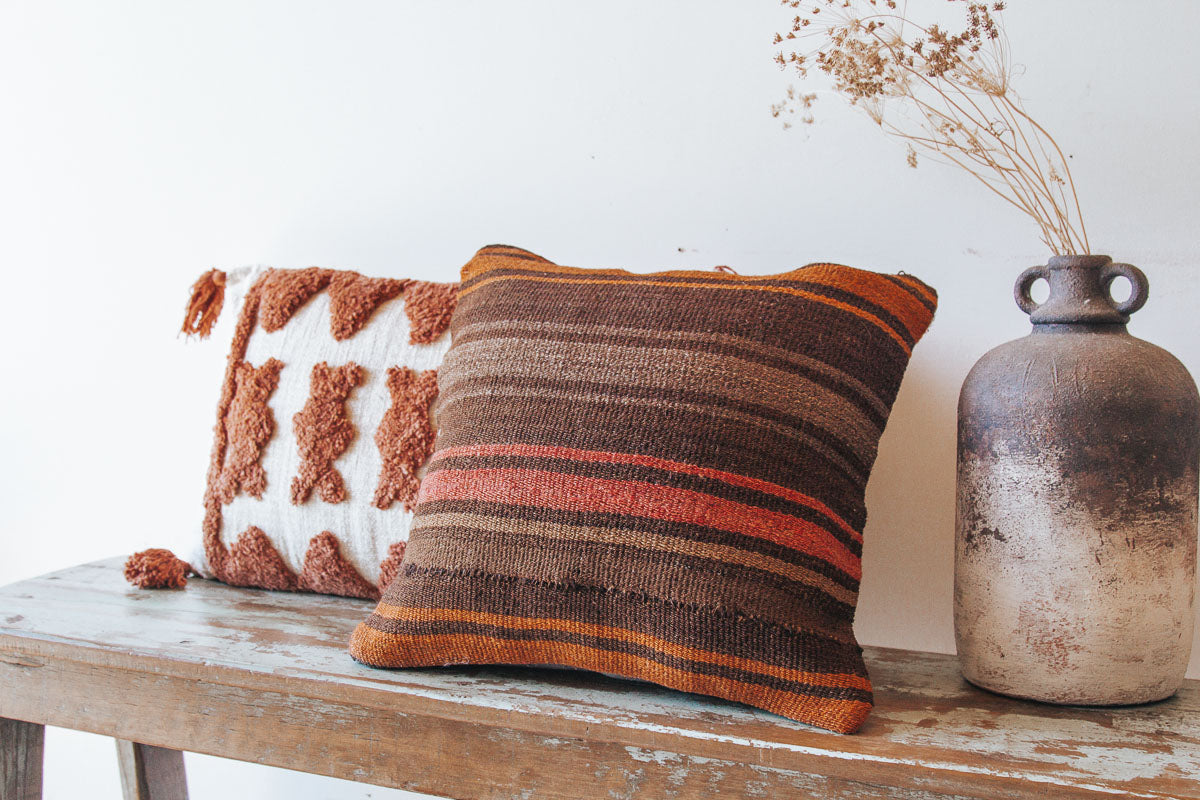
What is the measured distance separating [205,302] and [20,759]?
0.60 m

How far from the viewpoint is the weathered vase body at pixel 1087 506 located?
2.48ft

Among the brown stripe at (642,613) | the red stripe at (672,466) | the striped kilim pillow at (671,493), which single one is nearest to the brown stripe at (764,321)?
the striped kilim pillow at (671,493)

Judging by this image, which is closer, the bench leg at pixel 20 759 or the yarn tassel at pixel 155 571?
the bench leg at pixel 20 759

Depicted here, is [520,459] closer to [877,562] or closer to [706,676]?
[706,676]

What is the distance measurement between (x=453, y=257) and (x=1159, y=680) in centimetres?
98

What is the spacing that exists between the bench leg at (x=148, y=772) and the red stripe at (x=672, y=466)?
756mm

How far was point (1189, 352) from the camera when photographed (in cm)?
98

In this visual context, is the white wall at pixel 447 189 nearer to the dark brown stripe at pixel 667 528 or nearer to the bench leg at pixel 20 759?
the bench leg at pixel 20 759

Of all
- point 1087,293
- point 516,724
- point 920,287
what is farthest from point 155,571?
point 1087,293

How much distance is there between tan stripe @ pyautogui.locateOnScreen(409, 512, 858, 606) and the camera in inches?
28.7

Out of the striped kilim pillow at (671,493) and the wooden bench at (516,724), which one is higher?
the striped kilim pillow at (671,493)

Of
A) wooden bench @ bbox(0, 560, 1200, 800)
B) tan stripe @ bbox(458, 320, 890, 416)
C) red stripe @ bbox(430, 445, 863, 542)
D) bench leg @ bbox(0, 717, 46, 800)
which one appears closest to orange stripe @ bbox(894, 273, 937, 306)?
tan stripe @ bbox(458, 320, 890, 416)

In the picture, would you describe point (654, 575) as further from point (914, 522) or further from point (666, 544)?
point (914, 522)

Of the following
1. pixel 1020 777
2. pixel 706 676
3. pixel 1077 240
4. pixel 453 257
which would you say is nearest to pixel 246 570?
pixel 453 257
